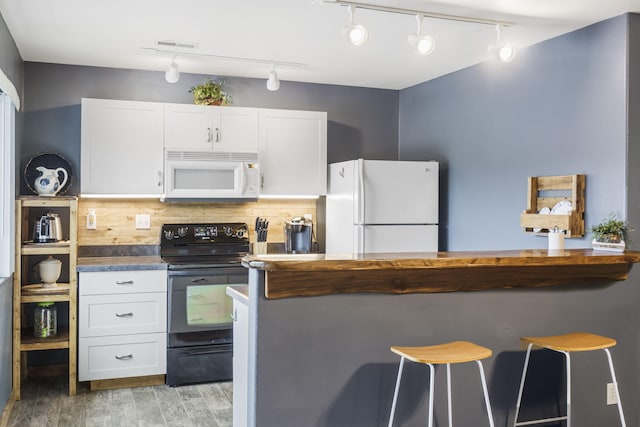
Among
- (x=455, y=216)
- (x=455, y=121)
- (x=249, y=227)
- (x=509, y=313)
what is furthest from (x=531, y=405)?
(x=249, y=227)

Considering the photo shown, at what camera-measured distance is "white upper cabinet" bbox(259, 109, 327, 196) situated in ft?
16.5

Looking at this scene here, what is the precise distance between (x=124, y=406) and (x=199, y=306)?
84 centimetres

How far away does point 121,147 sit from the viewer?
4.63m

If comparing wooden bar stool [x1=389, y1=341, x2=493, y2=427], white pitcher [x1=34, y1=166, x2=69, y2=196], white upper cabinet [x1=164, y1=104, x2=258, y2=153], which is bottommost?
wooden bar stool [x1=389, y1=341, x2=493, y2=427]

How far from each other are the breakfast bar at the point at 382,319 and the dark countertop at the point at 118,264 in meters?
1.65

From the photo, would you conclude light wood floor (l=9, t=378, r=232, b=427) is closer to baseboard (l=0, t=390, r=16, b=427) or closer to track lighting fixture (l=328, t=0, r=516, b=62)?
baseboard (l=0, t=390, r=16, b=427)

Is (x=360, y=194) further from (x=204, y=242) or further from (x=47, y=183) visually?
(x=47, y=183)

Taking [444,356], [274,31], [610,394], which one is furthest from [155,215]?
[610,394]

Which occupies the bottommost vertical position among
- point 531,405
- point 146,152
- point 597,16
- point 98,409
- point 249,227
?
point 98,409

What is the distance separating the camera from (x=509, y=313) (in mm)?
3041

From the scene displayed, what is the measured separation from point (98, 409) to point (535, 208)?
3.01 metres

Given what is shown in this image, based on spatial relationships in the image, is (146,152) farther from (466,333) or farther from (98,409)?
(466,333)

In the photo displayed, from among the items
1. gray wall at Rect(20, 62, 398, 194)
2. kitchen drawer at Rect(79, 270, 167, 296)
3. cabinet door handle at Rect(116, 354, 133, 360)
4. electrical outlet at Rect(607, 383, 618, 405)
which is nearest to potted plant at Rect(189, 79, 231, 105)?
gray wall at Rect(20, 62, 398, 194)

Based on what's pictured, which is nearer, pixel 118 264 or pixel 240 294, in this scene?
pixel 240 294
